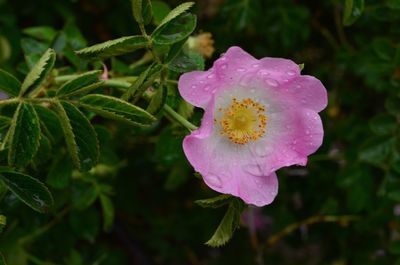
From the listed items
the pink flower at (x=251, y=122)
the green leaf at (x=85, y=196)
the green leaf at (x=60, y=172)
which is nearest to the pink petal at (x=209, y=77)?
the pink flower at (x=251, y=122)

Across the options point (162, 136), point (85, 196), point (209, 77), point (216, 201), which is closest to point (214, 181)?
point (216, 201)

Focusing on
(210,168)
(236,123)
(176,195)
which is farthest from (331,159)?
(210,168)

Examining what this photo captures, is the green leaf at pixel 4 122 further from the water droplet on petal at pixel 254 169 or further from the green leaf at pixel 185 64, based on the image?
the water droplet on petal at pixel 254 169

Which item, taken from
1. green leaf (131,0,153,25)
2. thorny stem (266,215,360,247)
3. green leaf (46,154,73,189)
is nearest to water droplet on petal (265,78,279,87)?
green leaf (131,0,153,25)

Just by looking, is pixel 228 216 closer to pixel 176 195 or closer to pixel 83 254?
pixel 83 254

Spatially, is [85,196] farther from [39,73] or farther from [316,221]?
[316,221]

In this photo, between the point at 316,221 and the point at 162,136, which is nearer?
the point at 162,136

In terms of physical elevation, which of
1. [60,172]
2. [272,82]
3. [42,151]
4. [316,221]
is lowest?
[316,221]
